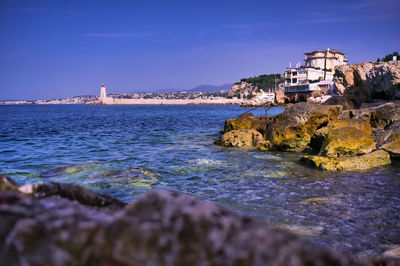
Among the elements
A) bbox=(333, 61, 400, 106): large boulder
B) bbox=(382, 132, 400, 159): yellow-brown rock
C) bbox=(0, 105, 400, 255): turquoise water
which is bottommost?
bbox=(0, 105, 400, 255): turquoise water

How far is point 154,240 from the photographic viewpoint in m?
1.40

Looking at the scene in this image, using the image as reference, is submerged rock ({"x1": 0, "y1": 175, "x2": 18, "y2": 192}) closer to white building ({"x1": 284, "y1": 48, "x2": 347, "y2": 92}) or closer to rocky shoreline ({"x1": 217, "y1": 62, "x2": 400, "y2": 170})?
rocky shoreline ({"x1": 217, "y1": 62, "x2": 400, "y2": 170})

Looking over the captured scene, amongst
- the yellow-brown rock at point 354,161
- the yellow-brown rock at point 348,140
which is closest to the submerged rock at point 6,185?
the yellow-brown rock at point 354,161

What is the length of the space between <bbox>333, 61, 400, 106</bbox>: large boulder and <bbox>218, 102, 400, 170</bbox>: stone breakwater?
734cm

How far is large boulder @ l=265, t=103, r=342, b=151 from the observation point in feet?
44.5

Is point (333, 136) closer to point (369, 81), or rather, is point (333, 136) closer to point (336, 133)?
point (336, 133)

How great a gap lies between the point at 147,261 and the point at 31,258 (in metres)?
0.57

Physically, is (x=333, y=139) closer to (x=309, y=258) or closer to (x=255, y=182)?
(x=255, y=182)

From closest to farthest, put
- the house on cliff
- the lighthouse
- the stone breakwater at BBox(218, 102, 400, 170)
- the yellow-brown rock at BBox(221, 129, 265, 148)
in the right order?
1. the stone breakwater at BBox(218, 102, 400, 170)
2. the yellow-brown rock at BBox(221, 129, 265, 148)
3. the house on cliff
4. the lighthouse

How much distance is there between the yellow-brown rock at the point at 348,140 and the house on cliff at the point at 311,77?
63808 mm

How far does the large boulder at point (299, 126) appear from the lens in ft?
44.5

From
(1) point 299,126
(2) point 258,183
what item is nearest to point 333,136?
(1) point 299,126

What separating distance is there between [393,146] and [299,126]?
399 cm

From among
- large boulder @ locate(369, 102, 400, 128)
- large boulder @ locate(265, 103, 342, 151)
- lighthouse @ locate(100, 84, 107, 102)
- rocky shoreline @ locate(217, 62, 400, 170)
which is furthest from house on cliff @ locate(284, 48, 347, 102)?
lighthouse @ locate(100, 84, 107, 102)
